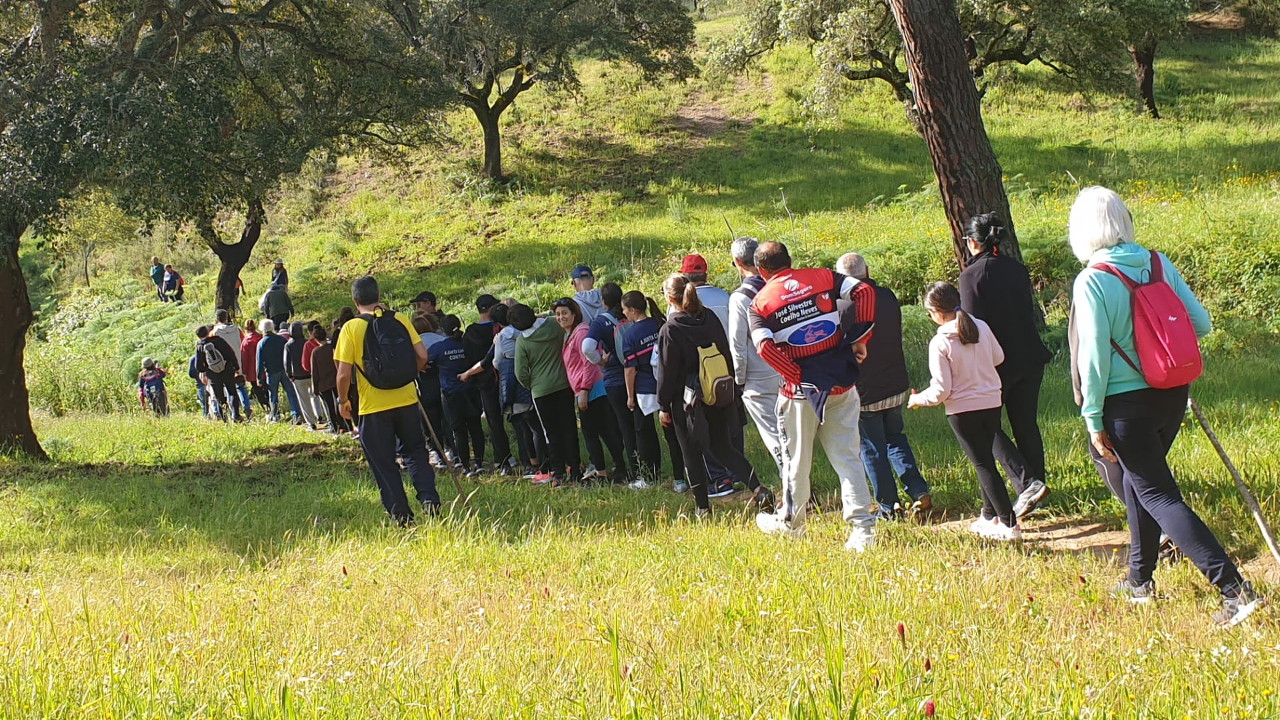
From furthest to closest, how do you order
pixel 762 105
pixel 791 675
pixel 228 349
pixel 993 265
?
pixel 762 105, pixel 228 349, pixel 993 265, pixel 791 675

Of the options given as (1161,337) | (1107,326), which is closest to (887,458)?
(1107,326)

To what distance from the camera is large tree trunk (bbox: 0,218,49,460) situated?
12586 mm

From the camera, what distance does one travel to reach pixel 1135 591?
4.79m

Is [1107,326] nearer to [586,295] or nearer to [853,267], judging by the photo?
[853,267]

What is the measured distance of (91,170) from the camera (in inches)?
436

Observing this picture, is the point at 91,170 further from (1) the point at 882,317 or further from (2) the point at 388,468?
(1) the point at 882,317

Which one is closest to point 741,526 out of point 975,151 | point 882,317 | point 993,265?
point 882,317

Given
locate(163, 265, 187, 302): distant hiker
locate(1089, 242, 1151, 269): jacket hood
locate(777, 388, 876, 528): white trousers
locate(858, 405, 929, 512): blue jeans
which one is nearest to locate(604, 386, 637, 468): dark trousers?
locate(858, 405, 929, 512): blue jeans

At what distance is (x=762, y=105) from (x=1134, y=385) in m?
33.9

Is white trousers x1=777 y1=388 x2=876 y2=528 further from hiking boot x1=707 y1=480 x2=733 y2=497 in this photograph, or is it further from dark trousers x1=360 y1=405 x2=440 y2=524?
dark trousers x1=360 y1=405 x2=440 y2=524

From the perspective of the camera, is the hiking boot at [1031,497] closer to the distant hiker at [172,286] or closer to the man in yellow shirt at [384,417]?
the man in yellow shirt at [384,417]

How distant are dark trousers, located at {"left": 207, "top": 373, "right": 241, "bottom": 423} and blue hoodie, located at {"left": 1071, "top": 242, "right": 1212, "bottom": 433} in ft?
52.0

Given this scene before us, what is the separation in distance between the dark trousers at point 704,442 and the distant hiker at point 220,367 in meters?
12.1


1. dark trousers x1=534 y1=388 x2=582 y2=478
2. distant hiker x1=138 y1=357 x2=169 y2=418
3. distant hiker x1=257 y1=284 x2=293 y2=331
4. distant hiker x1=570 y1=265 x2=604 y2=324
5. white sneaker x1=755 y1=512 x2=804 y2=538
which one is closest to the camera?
white sneaker x1=755 y1=512 x2=804 y2=538
